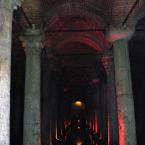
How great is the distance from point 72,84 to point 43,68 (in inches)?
494

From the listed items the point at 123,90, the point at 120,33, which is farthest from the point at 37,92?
the point at 120,33

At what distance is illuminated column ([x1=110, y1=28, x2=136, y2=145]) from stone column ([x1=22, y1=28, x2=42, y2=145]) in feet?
7.90

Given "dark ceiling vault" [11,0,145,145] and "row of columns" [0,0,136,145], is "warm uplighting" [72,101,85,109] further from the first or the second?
"row of columns" [0,0,136,145]

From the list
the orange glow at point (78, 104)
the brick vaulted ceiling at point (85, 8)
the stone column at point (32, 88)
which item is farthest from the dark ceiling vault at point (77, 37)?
the orange glow at point (78, 104)

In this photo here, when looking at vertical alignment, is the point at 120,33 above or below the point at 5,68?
above

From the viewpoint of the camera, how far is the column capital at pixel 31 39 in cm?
916

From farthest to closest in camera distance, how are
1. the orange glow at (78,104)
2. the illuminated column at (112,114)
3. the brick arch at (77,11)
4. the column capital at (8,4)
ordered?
1. the orange glow at (78,104)
2. the illuminated column at (112,114)
3. the brick arch at (77,11)
4. the column capital at (8,4)

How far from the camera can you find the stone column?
8583 millimetres

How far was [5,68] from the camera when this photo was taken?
5250 mm

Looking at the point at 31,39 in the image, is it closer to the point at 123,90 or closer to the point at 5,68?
the point at 123,90

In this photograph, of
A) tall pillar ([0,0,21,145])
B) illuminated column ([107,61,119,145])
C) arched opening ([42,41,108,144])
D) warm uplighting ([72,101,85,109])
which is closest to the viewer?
tall pillar ([0,0,21,145])

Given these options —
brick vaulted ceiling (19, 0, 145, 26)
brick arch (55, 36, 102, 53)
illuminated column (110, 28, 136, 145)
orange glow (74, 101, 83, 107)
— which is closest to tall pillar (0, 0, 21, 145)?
brick vaulted ceiling (19, 0, 145, 26)

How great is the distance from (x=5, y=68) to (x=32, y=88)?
373 centimetres

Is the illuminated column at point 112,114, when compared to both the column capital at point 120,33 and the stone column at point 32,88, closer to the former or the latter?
the column capital at point 120,33
